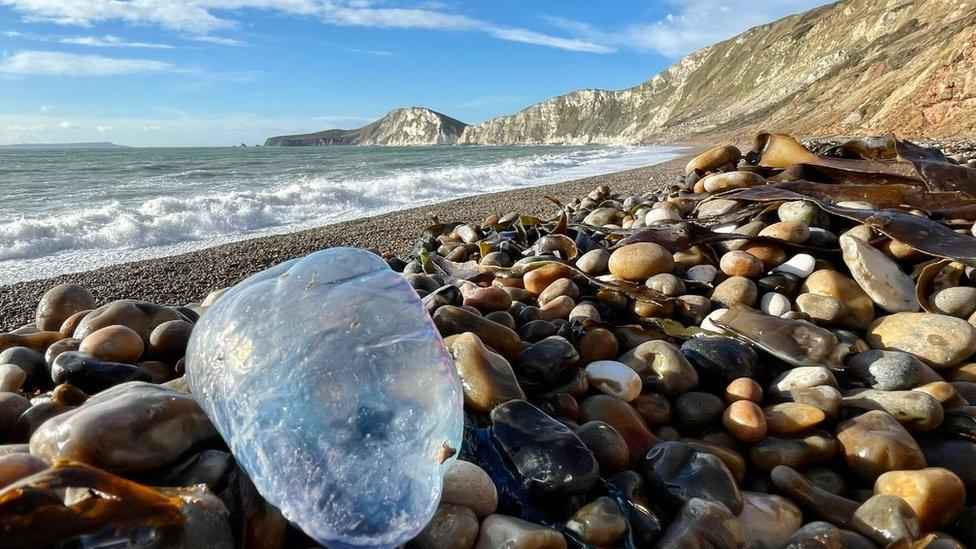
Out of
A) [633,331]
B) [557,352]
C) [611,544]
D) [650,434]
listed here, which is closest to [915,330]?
[633,331]

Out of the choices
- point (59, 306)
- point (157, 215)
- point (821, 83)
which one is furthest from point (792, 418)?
point (821, 83)

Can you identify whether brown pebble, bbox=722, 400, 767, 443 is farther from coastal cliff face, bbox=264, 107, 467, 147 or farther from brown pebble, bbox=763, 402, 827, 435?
coastal cliff face, bbox=264, 107, 467, 147

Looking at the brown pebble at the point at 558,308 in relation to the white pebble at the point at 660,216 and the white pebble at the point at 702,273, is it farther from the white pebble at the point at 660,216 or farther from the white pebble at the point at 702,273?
the white pebble at the point at 660,216

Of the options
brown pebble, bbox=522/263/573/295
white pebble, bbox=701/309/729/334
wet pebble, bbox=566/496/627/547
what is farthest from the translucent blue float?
brown pebble, bbox=522/263/573/295

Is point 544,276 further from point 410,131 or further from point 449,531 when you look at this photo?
point 410,131

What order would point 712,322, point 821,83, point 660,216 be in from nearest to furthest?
point 712,322, point 660,216, point 821,83

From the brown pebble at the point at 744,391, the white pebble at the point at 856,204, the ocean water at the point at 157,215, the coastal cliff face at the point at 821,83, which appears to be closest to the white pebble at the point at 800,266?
the white pebble at the point at 856,204

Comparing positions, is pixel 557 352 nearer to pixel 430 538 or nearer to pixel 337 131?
pixel 430 538
